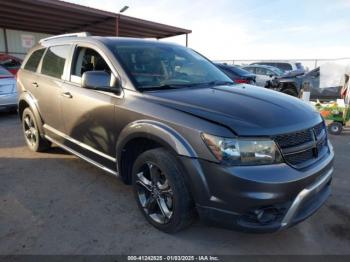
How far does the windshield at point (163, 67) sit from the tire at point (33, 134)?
2.33 meters

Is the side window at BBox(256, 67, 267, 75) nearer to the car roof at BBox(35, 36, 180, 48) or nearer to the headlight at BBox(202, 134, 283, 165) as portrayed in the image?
the car roof at BBox(35, 36, 180, 48)

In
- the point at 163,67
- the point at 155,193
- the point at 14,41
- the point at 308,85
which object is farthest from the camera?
the point at 14,41

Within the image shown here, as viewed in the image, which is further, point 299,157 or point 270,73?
point 270,73

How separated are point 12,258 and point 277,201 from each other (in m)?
2.21

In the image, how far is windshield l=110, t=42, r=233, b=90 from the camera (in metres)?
3.36

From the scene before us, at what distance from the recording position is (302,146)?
2650 millimetres

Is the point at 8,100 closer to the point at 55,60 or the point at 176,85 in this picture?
the point at 55,60

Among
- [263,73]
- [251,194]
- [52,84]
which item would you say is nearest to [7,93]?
[52,84]

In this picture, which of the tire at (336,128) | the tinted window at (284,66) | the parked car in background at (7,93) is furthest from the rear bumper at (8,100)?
the tinted window at (284,66)

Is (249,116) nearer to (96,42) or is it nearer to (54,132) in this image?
(96,42)

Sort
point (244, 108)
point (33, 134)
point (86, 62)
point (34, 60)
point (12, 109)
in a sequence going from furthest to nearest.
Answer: point (12, 109) → point (33, 134) → point (34, 60) → point (86, 62) → point (244, 108)

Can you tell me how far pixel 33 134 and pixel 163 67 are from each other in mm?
2890

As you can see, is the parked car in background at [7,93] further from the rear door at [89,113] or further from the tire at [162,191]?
the tire at [162,191]

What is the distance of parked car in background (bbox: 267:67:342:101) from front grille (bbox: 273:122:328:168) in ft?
30.7
